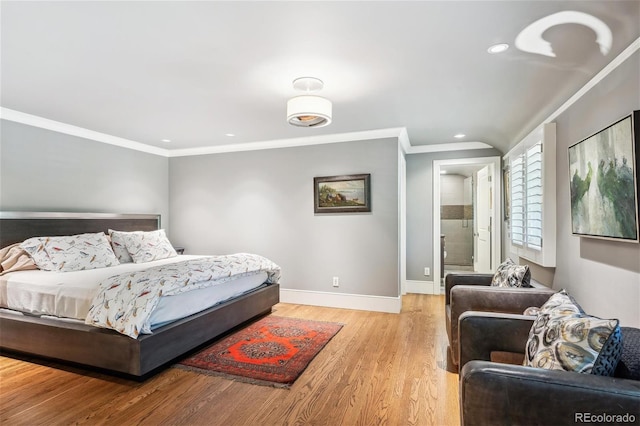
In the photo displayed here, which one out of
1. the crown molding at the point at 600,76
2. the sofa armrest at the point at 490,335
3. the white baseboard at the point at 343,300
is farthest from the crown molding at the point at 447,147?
the sofa armrest at the point at 490,335

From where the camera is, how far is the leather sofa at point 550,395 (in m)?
1.15

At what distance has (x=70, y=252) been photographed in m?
3.45

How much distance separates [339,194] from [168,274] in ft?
8.00

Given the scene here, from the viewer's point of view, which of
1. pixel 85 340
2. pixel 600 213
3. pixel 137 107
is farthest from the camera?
pixel 137 107

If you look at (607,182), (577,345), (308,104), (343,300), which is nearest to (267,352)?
(343,300)

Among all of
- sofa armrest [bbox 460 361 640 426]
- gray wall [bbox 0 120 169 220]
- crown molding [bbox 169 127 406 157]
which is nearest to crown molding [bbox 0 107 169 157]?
gray wall [bbox 0 120 169 220]

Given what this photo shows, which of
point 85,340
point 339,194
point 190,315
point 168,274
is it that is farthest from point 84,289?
point 339,194

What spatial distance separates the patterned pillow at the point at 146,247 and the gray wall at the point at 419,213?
143 inches

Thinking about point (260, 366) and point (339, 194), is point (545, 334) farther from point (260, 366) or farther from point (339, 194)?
point (339, 194)

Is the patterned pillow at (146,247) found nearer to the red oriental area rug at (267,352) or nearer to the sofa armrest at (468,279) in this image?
the red oriental area rug at (267,352)

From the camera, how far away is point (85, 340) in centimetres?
249

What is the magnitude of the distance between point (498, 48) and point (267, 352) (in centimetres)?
293

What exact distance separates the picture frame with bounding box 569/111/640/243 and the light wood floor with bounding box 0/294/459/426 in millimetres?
1460

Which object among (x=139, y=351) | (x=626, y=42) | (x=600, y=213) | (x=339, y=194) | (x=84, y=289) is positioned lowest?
(x=139, y=351)
